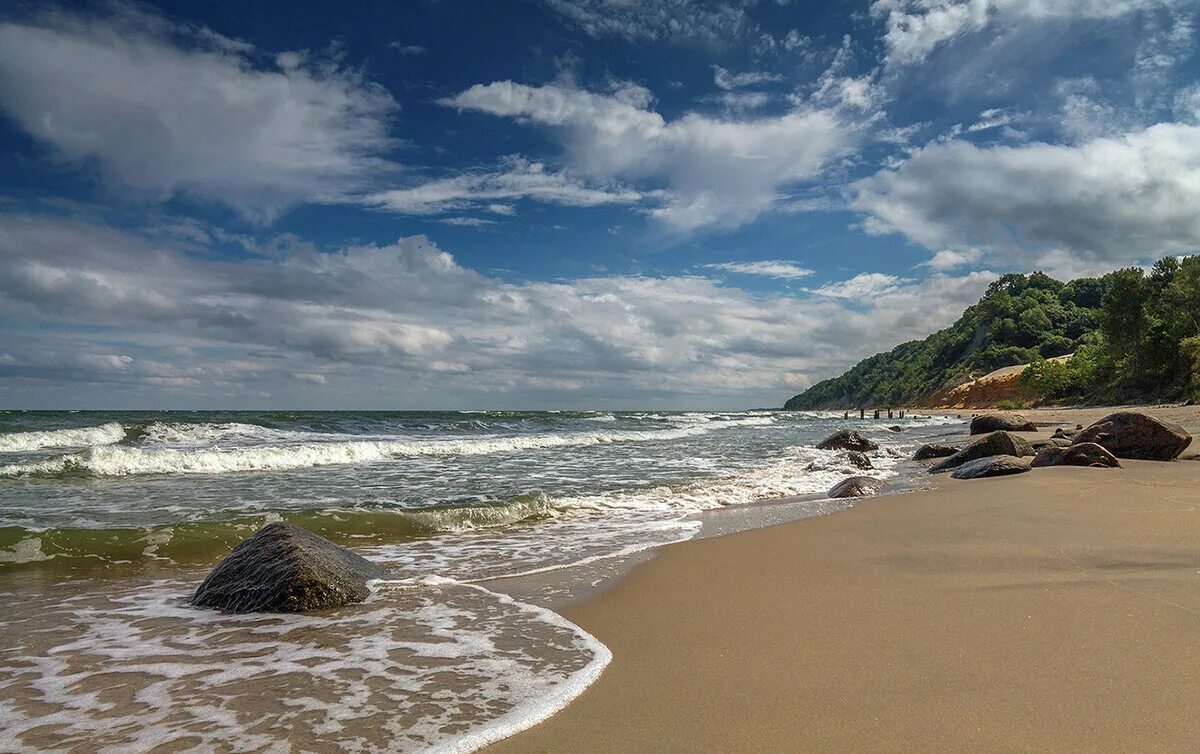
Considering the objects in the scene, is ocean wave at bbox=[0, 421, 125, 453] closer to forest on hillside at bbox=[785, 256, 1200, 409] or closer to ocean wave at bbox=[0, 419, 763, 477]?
ocean wave at bbox=[0, 419, 763, 477]

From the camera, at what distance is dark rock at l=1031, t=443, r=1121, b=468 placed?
11172 mm

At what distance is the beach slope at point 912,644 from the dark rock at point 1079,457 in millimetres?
5179

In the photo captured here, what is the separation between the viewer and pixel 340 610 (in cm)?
493

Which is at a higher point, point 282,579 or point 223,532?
point 282,579

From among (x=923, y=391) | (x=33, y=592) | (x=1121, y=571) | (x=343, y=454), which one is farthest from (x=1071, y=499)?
(x=923, y=391)

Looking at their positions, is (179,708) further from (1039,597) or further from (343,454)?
(343,454)

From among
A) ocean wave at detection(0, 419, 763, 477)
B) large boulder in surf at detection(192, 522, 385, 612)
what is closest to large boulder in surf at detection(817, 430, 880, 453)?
ocean wave at detection(0, 419, 763, 477)

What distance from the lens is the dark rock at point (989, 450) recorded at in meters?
13.6

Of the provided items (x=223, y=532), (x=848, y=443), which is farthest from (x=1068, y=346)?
(x=223, y=532)

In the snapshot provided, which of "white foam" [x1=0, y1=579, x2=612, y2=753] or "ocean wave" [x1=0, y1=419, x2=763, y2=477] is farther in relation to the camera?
"ocean wave" [x1=0, y1=419, x2=763, y2=477]

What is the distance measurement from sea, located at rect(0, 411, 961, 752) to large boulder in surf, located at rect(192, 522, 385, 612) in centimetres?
18

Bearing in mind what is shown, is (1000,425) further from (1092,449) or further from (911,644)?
(911,644)

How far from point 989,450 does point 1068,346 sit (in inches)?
3705

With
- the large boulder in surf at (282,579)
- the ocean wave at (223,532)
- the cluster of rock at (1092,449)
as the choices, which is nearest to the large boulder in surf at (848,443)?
the cluster of rock at (1092,449)
